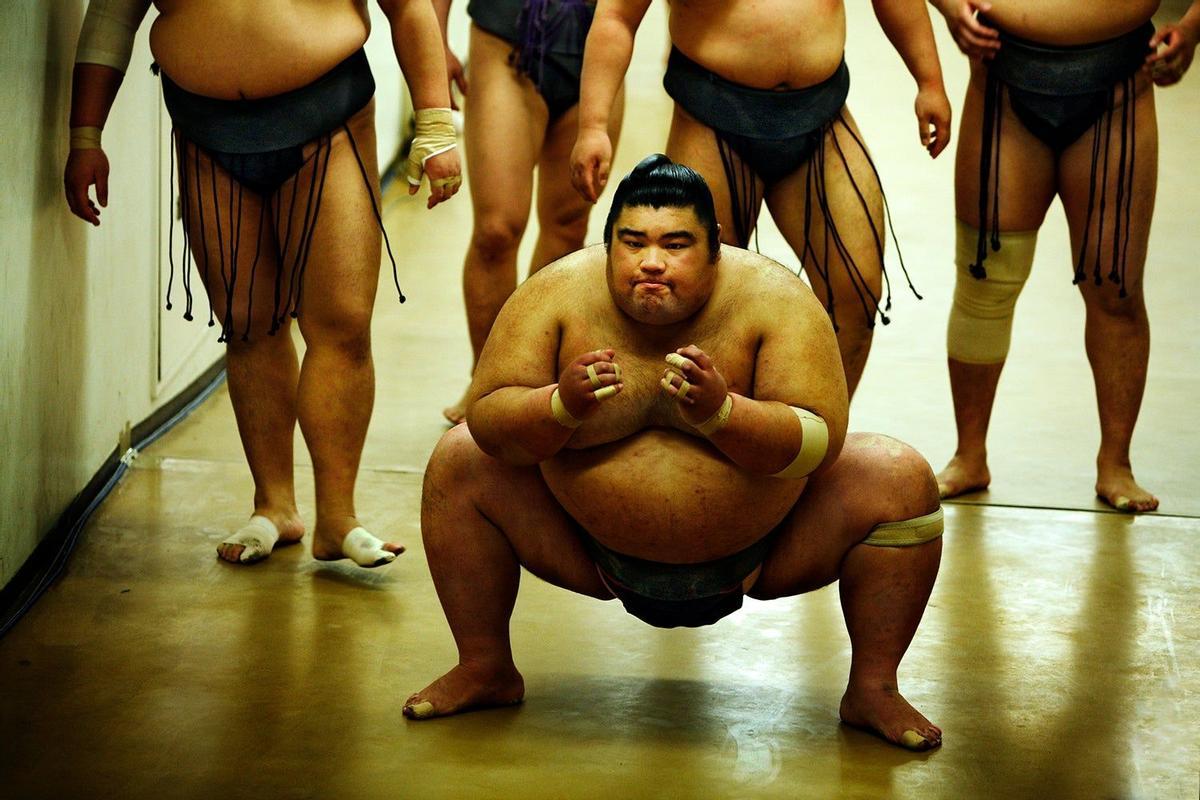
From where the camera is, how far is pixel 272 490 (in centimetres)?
353

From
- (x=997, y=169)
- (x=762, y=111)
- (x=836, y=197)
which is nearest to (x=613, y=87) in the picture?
(x=762, y=111)

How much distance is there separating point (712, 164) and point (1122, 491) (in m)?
1.27

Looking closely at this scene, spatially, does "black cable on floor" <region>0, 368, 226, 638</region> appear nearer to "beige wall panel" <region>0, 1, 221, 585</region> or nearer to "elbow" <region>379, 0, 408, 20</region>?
"beige wall panel" <region>0, 1, 221, 585</region>

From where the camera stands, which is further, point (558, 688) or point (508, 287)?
point (508, 287)

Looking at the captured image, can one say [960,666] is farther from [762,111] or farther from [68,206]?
[68,206]

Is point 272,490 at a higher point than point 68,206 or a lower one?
lower

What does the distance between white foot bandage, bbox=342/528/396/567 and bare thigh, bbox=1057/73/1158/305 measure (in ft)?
5.43

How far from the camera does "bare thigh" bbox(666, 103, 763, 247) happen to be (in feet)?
10.9

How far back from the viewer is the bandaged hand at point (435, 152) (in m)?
3.29

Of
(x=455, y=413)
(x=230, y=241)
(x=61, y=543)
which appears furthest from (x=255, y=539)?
(x=455, y=413)

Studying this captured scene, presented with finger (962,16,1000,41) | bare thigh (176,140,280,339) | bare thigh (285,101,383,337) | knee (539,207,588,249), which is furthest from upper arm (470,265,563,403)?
knee (539,207,588,249)

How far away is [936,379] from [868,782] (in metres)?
2.51

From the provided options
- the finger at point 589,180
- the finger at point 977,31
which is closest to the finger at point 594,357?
the finger at point 589,180

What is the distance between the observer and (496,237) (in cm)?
408
